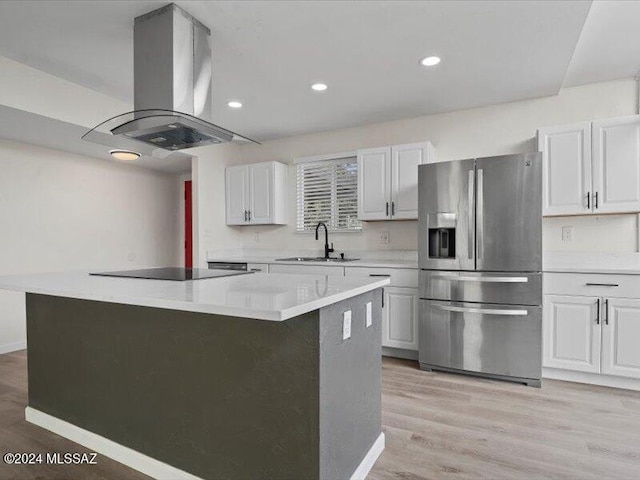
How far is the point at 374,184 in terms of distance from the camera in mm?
3949

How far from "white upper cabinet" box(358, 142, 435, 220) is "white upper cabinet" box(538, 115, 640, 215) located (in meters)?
1.11

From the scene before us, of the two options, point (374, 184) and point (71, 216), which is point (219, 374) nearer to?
point (374, 184)

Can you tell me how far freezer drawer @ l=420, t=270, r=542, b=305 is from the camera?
2908mm

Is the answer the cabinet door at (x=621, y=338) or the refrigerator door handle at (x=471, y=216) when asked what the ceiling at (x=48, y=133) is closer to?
the refrigerator door handle at (x=471, y=216)

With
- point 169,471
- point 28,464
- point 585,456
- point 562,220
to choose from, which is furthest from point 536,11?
point 28,464

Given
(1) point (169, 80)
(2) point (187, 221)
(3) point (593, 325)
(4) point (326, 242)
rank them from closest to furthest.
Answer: (1) point (169, 80) → (3) point (593, 325) → (4) point (326, 242) → (2) point (187, 221)

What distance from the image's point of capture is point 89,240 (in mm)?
4559

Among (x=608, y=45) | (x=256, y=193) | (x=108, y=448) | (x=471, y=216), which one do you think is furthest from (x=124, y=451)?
(x=608, y=45)

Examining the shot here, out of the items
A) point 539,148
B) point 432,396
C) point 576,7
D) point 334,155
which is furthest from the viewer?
point 334,155

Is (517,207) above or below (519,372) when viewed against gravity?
above

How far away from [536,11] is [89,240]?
195 inches

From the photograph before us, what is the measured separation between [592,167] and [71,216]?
536 cm

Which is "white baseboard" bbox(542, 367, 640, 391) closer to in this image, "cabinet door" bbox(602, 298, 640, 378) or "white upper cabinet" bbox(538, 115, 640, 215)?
"cabinet door" bbox(602, 298, 640, 378)

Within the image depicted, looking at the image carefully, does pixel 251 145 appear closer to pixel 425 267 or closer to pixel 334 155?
pixel 334 155
